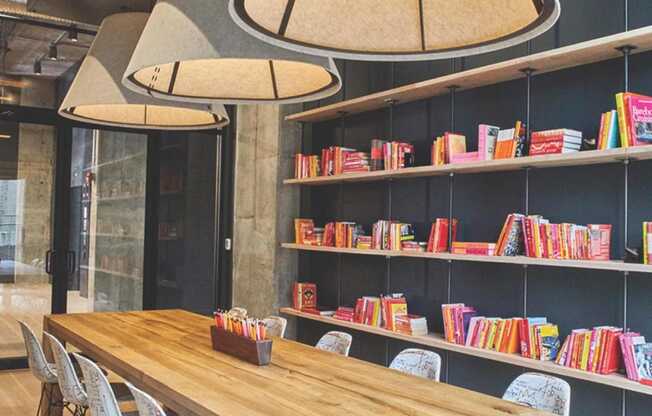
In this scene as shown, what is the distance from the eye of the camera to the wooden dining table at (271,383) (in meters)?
2.41

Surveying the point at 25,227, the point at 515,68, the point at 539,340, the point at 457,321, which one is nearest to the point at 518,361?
the point at 539,340

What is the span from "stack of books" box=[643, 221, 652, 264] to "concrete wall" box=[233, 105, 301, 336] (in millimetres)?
3890

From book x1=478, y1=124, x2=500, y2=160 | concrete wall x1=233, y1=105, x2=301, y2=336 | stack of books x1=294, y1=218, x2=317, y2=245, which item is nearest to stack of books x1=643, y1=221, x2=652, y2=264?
book x1=478, y1=124, x2=500, y2=160

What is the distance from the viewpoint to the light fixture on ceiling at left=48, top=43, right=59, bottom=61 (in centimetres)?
716

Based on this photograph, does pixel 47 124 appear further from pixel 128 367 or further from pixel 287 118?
pixel 128 367

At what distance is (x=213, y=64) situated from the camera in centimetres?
315

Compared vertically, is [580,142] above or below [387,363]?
above

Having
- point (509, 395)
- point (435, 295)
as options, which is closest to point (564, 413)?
point (509, 395)

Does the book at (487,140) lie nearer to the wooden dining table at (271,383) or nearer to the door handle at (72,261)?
the wooden dining table at (271,383)

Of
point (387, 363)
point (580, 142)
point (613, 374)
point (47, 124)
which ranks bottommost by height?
point (387, 363)

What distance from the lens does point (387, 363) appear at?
18.7ft

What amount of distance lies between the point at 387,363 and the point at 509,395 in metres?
2.83

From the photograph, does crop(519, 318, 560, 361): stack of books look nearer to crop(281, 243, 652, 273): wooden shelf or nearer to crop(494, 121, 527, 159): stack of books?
crop(281, 243, 652, 273): wooden shelf

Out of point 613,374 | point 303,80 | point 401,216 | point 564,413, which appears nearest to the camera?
point 564,413
